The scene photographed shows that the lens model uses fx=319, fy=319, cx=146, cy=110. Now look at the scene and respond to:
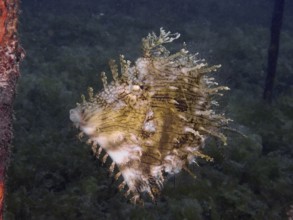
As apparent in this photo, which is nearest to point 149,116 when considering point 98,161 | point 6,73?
point 6,73

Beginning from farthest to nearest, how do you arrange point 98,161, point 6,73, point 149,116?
point 98,161 < point 149,116 < point 6,73

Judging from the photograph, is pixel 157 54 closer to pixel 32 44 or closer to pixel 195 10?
pixel 32 44

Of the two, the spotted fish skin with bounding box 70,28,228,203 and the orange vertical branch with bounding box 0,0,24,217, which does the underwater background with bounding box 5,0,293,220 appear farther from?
the orange vertical branch with bounding box 0,0,24,217

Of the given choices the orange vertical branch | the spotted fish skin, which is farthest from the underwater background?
the orange vertical branch

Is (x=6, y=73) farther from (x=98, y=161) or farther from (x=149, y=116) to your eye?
(x=98, y=161)

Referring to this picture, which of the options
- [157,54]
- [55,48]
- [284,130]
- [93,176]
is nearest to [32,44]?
[55,48]

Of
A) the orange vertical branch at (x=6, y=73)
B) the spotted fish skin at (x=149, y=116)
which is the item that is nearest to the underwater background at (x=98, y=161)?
the spotted fish skin at (x=149, y=116)
